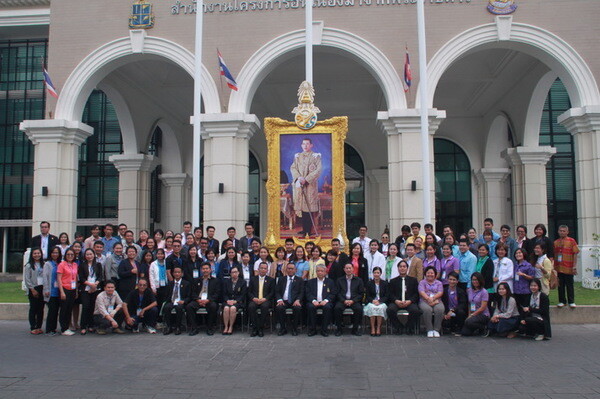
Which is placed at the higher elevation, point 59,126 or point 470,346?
point 59,126

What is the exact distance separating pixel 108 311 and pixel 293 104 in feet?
41.5

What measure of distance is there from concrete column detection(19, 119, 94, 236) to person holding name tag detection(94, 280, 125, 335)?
5300 millimetres

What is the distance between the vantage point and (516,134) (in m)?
17.5

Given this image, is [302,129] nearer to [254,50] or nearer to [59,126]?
[254,50]

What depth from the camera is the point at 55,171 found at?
13.4m

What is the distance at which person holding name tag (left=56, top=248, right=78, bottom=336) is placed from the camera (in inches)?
347

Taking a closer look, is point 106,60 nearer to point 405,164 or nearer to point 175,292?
point 175,292

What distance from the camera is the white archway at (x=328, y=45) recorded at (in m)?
12.8

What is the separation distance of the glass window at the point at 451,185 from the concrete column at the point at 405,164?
816 cm

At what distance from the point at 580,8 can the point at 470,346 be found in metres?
9.57

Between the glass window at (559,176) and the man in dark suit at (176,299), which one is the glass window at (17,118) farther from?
the glass window at (559,176)

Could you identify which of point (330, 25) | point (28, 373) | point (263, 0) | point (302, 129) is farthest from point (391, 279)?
point (263, 0)

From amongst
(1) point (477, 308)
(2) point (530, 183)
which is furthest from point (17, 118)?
(1) point (477, 308)

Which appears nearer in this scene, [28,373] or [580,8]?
[28,373]
